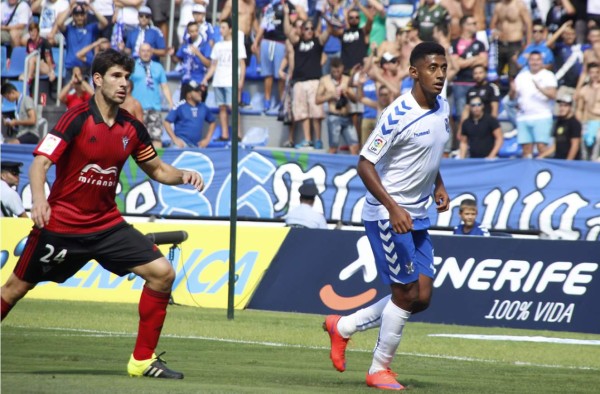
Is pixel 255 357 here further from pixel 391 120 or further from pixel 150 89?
pixel 150 89

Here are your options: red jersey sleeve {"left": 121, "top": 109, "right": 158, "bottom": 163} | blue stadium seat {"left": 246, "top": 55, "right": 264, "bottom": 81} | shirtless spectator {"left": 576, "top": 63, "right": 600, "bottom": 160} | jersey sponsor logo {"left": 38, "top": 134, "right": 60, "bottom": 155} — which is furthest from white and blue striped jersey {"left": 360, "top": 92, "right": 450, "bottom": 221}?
Result: blue stadium seat {"left": 246, "top": 55, "right": 264, "bottom": 81}

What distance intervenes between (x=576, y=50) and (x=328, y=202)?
16.1ft

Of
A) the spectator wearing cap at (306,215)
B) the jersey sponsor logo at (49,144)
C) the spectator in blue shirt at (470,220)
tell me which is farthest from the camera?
the spectator wearing cap at (306,215)

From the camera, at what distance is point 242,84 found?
79.4 feet

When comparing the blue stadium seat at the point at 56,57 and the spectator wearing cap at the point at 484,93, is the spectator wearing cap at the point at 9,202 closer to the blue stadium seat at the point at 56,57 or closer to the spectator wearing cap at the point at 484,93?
the blue stadium seat at the point at 56,57

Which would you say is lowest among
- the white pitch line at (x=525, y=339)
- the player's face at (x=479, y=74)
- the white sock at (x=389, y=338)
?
the white pitch line at (x=525, y=339)

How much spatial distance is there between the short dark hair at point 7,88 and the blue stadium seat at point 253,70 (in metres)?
5.22

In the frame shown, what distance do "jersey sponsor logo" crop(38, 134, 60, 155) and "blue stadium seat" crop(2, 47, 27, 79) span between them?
19688 mm

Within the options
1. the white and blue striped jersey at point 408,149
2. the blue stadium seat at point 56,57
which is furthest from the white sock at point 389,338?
the blue stadium seat at point 56,57

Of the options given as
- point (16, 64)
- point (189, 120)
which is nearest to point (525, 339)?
point (189, 120)

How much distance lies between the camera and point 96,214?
8.88m

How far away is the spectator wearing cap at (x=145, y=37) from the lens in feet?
83.4

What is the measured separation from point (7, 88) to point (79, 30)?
6.43ft

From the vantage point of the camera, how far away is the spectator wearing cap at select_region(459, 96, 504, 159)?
2048 cm
